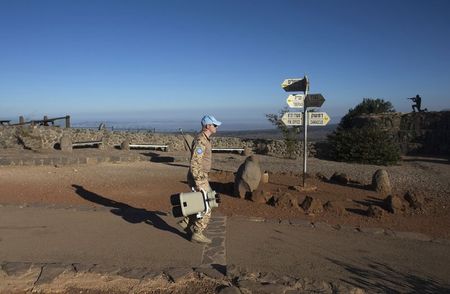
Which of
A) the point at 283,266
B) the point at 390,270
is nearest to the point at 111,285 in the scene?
the point at 283,266

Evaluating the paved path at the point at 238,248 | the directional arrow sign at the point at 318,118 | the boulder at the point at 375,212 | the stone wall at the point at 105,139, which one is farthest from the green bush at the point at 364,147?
the paved path at the point at 238,248

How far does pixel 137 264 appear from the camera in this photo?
5227 mm

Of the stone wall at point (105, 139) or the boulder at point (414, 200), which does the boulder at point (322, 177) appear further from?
the stone wall at point (105, 139)

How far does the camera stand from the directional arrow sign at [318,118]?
1055 centimetres

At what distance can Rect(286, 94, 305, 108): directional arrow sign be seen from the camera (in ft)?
34.5

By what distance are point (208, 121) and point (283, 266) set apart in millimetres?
2155

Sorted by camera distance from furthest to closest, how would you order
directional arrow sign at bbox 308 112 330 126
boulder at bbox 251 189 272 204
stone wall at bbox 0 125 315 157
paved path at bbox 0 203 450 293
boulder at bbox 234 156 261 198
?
stone wall at bbox 0 125 315 157 < directional arrow sign at bbox 308 112 330 126 < boulder at bbox 234 156 261 198 < boulder at bbox 251 189 272 204 < paved path at bbox 0 203 450 293

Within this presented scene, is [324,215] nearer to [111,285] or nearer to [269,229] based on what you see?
[269,229]

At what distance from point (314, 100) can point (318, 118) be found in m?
0.46

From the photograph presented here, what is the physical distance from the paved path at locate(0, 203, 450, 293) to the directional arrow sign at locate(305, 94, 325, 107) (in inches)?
159

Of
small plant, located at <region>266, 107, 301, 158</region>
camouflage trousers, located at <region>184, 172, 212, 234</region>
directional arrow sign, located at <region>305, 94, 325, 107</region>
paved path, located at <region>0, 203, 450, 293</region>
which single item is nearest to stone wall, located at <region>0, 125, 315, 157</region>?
small plant, located at <region>266, 107, 301, 158</region>

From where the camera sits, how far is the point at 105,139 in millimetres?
23688

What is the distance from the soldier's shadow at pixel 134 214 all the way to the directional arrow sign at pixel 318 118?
4.59 meters

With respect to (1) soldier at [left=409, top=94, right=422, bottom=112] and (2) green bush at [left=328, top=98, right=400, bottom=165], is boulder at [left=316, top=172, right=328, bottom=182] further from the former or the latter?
(1) soldier at [left=409, top=94, right=422, bottom=112]
